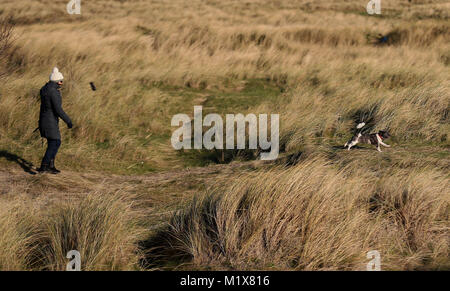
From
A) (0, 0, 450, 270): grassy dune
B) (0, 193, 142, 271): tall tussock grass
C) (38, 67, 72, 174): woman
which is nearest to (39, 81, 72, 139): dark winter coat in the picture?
(38, 67, 72, 174): woman

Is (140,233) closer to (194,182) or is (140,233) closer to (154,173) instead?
(194,182)

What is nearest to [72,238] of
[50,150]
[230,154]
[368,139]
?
[50,150]

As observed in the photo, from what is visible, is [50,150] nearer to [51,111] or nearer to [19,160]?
[51,111]

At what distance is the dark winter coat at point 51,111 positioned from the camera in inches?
302

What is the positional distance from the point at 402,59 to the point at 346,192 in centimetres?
1152

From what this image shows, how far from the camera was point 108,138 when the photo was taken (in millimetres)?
10055

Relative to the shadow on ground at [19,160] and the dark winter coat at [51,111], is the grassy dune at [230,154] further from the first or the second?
the dark winter coat at [51,111]

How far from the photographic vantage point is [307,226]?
4.86 m

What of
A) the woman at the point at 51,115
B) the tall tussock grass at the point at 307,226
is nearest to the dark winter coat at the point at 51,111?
the woman at the point at 51,115

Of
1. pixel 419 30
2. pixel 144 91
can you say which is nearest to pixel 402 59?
pixel 419 30

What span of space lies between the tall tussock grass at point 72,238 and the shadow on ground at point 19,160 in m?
3.40

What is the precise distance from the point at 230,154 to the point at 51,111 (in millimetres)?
3313
